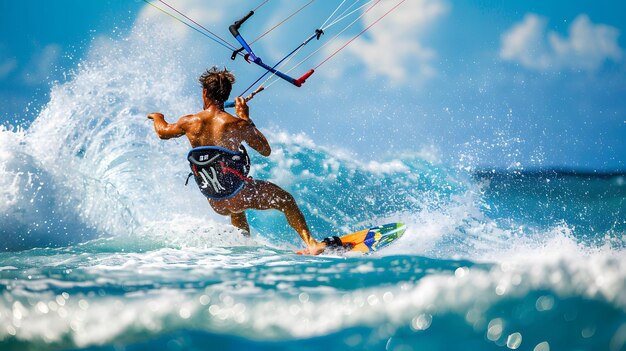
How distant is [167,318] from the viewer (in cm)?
228

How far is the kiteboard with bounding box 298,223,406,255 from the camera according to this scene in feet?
13.2

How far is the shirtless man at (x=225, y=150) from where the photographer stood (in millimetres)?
3873

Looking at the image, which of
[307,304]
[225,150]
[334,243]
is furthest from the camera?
[334,243]

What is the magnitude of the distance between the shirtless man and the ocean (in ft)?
1.12

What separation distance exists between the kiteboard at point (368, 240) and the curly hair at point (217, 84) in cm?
125

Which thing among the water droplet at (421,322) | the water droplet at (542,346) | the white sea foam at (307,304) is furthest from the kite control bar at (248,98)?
the water droplet at (542,346)

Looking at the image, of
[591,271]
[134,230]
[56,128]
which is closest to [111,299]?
[591,271]

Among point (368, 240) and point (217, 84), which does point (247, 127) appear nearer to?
point (217, 84)

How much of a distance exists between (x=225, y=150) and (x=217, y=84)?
460 mm

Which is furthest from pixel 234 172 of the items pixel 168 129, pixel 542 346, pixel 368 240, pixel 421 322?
pixel 542 346

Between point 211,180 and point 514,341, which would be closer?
point 514,341

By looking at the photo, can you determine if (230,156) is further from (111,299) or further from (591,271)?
(591,271)

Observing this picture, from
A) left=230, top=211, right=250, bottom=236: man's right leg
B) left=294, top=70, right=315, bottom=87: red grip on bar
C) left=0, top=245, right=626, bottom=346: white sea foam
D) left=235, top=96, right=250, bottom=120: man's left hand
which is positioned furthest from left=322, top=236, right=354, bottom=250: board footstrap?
left=0, top=245, right=626, bottom=346: white sea foam

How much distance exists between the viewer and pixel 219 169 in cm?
392
